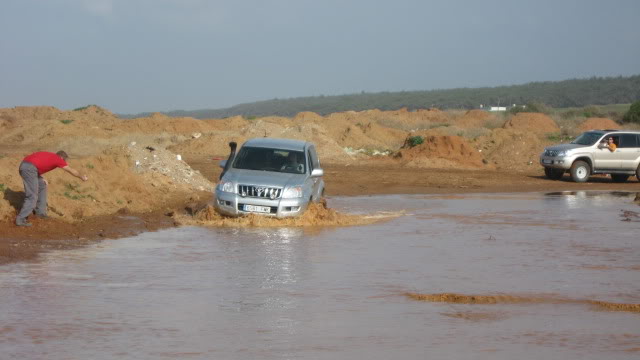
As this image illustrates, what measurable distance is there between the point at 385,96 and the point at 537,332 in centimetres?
16573

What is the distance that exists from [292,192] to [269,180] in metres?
0.48

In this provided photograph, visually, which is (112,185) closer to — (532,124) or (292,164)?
(292,164)

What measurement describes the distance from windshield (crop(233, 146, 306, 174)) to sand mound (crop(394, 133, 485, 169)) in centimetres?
2073

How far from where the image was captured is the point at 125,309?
11047 millimetres

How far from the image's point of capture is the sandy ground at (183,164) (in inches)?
731

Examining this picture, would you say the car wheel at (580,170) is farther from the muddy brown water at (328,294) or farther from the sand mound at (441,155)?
the muddy brown water at (328,294)

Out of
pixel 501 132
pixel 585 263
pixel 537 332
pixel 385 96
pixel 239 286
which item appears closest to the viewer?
pixel 537 332

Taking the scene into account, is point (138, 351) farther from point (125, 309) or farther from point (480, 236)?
point (480, 236)

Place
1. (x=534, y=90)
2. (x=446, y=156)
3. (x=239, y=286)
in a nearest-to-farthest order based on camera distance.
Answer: (x=239, y=286)
(x=446, y=156)
(x=534, y=90)

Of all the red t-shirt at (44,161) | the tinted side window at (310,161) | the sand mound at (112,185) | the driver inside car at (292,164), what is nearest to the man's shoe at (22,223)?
the sand mound at (112,185)

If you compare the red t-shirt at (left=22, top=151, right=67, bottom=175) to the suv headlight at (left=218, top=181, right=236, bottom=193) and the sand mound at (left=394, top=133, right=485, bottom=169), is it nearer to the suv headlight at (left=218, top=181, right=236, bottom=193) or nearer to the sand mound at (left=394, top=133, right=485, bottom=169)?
the suv headlight at (left=218, top=181, right=236, bottom=193)

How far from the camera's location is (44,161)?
16547mm

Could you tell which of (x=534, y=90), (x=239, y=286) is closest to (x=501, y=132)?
(x=239, y=286)

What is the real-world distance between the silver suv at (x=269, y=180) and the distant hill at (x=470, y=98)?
116435 mm
